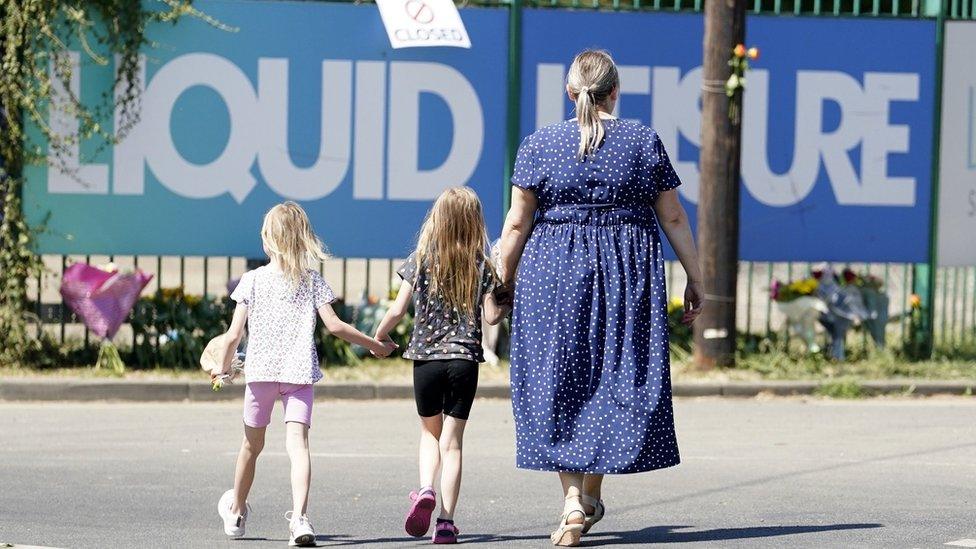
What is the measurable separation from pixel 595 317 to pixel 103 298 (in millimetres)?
6100

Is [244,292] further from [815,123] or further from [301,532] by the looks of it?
[815,123]

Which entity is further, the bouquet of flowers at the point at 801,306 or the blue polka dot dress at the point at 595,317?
the bouquet of flowers at the point at 801,306

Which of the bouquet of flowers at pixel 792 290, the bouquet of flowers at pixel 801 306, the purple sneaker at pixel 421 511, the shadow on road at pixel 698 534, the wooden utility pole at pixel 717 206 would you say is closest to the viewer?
the purple sneaker at pixel 421 511

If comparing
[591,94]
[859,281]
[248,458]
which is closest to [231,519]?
[248,458]

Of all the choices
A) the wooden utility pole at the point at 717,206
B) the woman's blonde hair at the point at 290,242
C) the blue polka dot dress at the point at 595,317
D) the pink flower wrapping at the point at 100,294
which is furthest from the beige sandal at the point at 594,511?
the pink flower wrapping at the point at 100,294

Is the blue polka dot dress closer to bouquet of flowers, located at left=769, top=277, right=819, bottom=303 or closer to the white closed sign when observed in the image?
the white closed sign

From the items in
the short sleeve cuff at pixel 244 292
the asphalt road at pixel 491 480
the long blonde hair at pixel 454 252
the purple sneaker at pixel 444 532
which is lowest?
the asphalt road at pixel 491 480

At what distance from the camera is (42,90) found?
10820mm

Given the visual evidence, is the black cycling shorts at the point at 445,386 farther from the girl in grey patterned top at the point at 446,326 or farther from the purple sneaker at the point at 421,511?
the purple sneaker at the point at 421,511

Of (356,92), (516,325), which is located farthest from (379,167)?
(516,325)

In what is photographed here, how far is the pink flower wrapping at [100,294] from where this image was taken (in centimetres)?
1100

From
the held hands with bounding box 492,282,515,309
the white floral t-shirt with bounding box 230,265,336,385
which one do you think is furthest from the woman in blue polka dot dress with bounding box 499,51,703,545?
the white floral t-shirt with bounding box 230,265,336,385

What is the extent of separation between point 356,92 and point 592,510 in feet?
20.7

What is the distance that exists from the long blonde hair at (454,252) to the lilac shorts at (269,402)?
67cm
